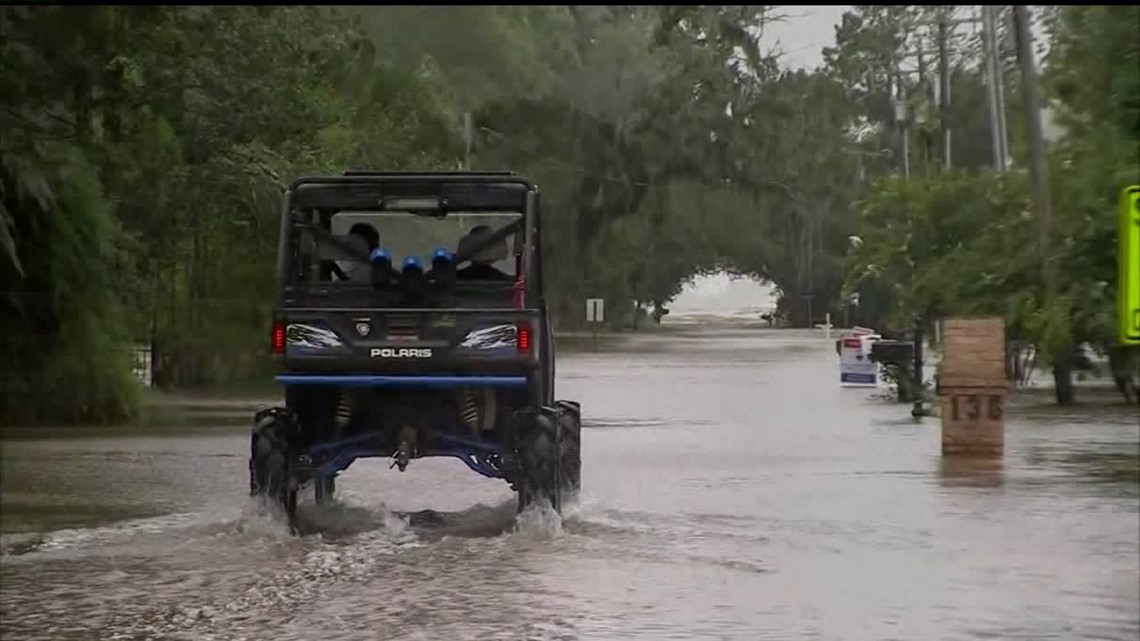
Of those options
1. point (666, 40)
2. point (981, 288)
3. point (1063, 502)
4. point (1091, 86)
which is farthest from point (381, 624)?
point (666, 40)

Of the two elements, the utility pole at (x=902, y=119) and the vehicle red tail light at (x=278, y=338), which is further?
the utility pole at (x=902, y=119)

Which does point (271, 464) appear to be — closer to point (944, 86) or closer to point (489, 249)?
point (489, 249)

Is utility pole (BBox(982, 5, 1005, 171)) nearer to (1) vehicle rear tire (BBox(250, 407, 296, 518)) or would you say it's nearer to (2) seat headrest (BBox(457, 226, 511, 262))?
(2) seat headrest (BBox(457, 226, 511, 262))

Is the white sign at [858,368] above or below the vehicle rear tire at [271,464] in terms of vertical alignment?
above

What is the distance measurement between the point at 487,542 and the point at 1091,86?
18452mm

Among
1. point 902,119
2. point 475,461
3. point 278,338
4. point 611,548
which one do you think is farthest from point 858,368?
point 278,338

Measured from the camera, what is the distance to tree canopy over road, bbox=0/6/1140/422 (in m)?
21.6

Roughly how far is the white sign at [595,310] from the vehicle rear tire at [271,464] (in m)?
45.8

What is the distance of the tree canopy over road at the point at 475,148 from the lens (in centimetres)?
2156

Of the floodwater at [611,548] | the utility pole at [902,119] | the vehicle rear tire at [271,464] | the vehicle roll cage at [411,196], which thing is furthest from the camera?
the utility pole at [902,119]

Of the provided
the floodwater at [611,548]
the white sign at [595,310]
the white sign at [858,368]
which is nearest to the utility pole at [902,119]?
the white sign at [595,310]

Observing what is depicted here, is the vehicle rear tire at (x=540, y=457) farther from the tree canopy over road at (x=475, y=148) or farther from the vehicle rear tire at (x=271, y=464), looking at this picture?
the tree canopy over road at (x=475, y=148)

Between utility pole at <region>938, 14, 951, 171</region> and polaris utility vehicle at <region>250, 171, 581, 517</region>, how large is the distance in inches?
1112

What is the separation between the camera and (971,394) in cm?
2191
